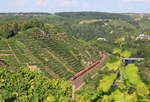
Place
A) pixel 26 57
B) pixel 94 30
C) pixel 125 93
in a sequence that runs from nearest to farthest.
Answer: pixel 125 93, pixel 26 57, pixel 94 30

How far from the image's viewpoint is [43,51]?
44906 mm

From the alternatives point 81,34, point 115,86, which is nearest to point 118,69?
point 115,86

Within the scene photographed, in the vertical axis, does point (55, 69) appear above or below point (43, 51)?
below

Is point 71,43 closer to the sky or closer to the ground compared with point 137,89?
closer to the ground

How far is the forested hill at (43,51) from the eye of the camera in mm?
39000

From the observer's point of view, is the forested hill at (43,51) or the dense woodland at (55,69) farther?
the forested hill at (43,51)

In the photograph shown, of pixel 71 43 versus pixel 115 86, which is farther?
pixel 71 43

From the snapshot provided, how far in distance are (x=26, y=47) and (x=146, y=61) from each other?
48.1m

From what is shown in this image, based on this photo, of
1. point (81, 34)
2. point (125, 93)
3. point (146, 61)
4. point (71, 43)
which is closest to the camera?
point (125, 93)

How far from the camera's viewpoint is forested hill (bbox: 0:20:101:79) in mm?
39000

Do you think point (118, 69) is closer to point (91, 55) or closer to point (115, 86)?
point (115, 86)

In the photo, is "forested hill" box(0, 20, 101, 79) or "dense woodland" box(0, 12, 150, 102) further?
"forested hill" box(0, 20, 101, 79)

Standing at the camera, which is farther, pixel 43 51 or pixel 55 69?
pixel 43 51

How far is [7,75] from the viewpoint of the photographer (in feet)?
62.7
